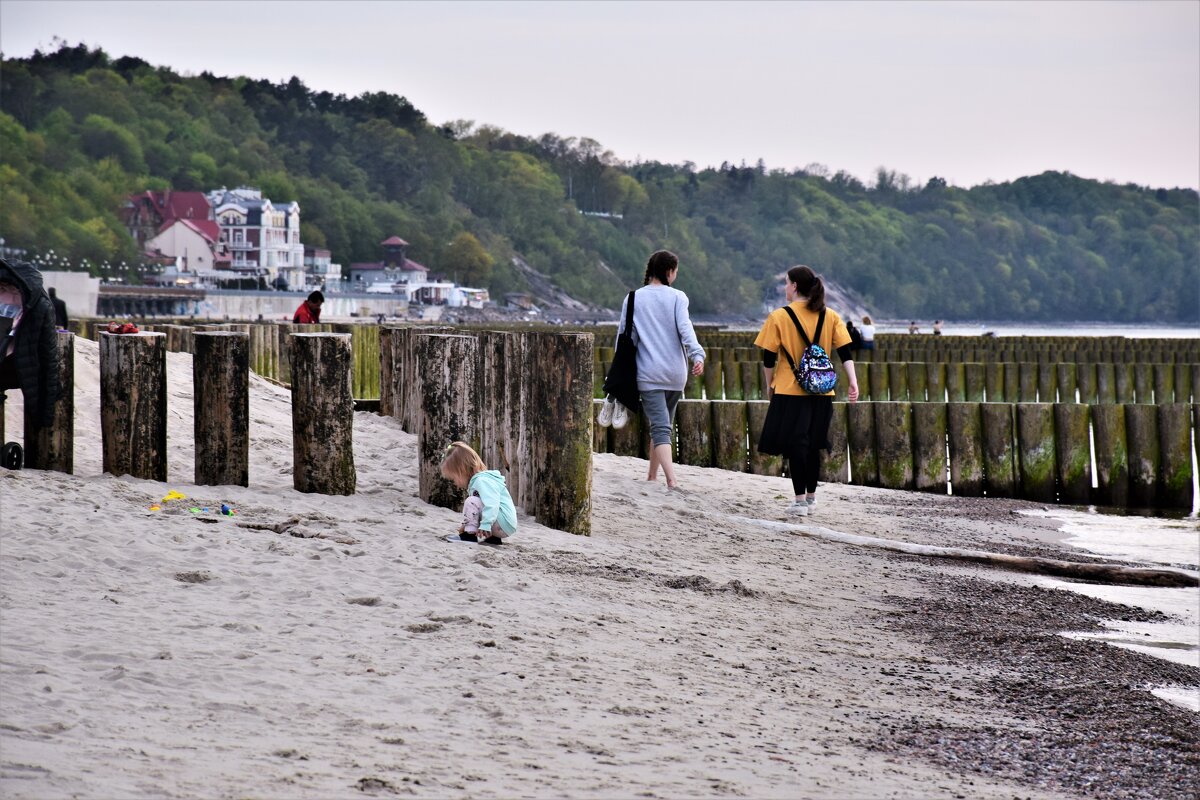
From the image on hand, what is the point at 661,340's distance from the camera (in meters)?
9.44

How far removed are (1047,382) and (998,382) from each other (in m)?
0.98

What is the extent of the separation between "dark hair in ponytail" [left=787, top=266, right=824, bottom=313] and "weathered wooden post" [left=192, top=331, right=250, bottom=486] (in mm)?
3660

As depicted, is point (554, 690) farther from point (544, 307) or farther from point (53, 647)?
point (544, 307)

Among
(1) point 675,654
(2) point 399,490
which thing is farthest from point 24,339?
(1) point 675,654

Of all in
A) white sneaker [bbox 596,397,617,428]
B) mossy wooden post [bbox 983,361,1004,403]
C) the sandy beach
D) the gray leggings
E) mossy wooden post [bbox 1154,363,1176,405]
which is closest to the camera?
the sandy beach

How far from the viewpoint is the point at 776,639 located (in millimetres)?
6137

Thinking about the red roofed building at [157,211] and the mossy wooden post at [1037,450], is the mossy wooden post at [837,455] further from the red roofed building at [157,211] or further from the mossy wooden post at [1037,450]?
the red roofed building at [157,211]

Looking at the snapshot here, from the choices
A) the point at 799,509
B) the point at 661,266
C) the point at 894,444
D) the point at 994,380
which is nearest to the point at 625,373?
the point at 661,266

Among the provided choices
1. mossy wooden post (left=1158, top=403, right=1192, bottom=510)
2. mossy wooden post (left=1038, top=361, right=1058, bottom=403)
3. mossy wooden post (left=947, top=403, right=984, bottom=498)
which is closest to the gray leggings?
mossy wooden post (left=947, top=403, right=984, bottom=498)

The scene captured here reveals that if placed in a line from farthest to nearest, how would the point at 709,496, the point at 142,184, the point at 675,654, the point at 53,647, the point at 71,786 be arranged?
1. the point at 142,184
2. the point at 709,496
3. the point at 675,654
4. the point at 53,647
5. the point at 71,786

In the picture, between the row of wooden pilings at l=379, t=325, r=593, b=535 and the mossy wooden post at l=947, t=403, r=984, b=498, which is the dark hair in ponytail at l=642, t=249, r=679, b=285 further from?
the mossy wooden post at l=947, t=403, r=984, b=498

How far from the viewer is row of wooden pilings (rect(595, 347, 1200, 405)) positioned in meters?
23.4

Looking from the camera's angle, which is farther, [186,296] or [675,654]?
[186,296]

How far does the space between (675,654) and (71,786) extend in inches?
101
